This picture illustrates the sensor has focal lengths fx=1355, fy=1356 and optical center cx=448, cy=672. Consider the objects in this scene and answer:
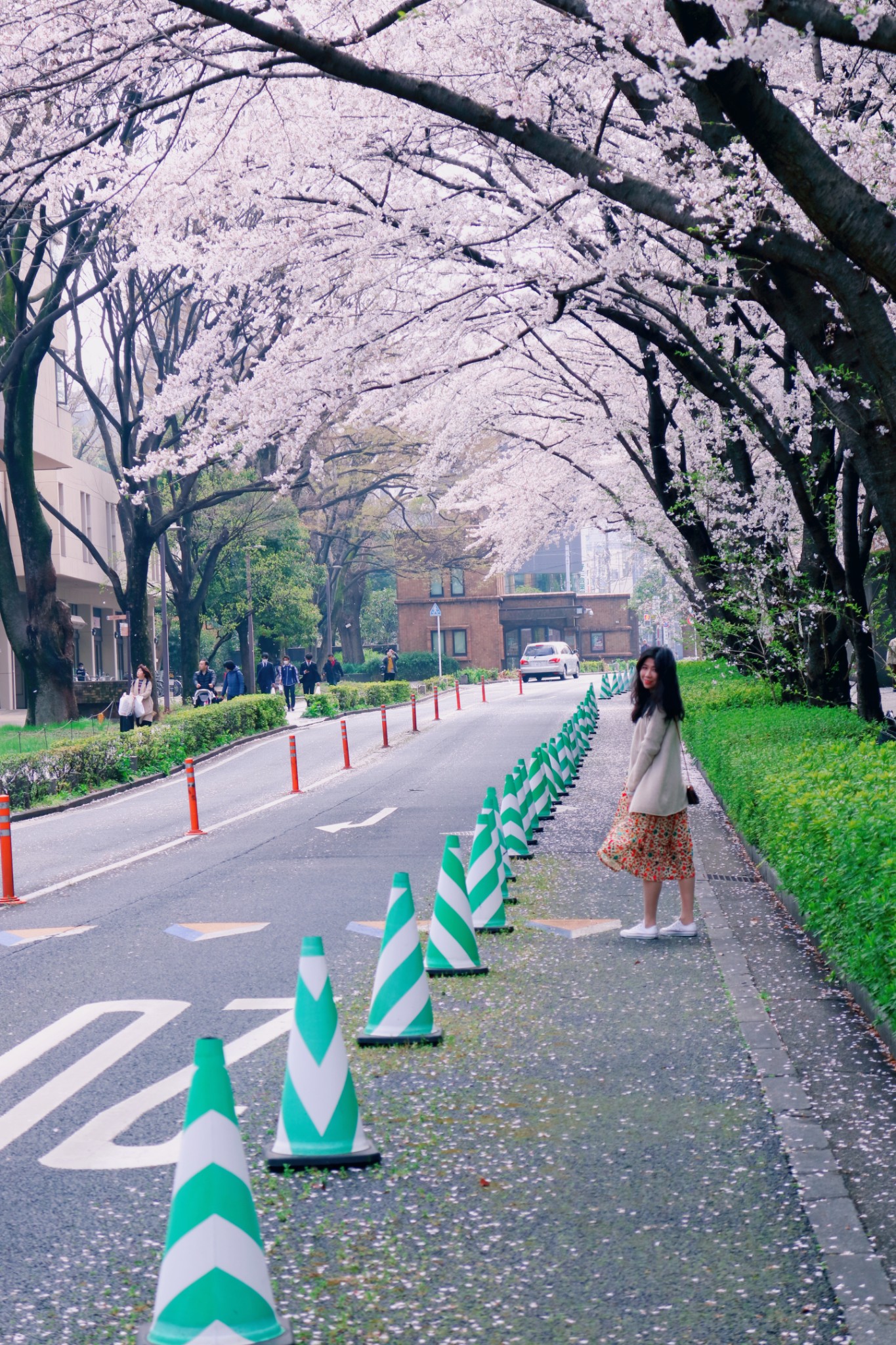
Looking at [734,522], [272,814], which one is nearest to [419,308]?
[734,522]

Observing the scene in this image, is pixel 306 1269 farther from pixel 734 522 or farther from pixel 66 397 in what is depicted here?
pixel 66 397

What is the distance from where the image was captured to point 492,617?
273 ft

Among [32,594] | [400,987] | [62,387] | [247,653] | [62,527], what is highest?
[62,387]

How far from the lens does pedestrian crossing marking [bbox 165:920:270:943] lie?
892 centimetres

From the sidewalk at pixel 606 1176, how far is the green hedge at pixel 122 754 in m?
13.4

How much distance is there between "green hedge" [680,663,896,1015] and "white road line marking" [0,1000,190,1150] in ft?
10.9

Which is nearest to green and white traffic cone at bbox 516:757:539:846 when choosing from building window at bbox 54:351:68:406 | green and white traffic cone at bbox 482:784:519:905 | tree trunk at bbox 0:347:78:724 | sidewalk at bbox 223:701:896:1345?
green and white traffic cone at bbox 482:784:519:905

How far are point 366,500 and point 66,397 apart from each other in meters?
12.9

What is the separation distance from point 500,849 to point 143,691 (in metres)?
17.9

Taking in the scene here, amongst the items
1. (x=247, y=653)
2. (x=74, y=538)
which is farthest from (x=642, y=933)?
(x=74, y=538)

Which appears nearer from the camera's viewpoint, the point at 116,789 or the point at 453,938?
the point at 453,938

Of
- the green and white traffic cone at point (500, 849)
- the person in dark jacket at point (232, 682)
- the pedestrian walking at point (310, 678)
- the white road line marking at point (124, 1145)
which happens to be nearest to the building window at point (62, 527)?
the pedestrian walking at point (310, 678)

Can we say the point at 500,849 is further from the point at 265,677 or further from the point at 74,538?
the point at 74,538

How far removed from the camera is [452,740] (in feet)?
93.7
